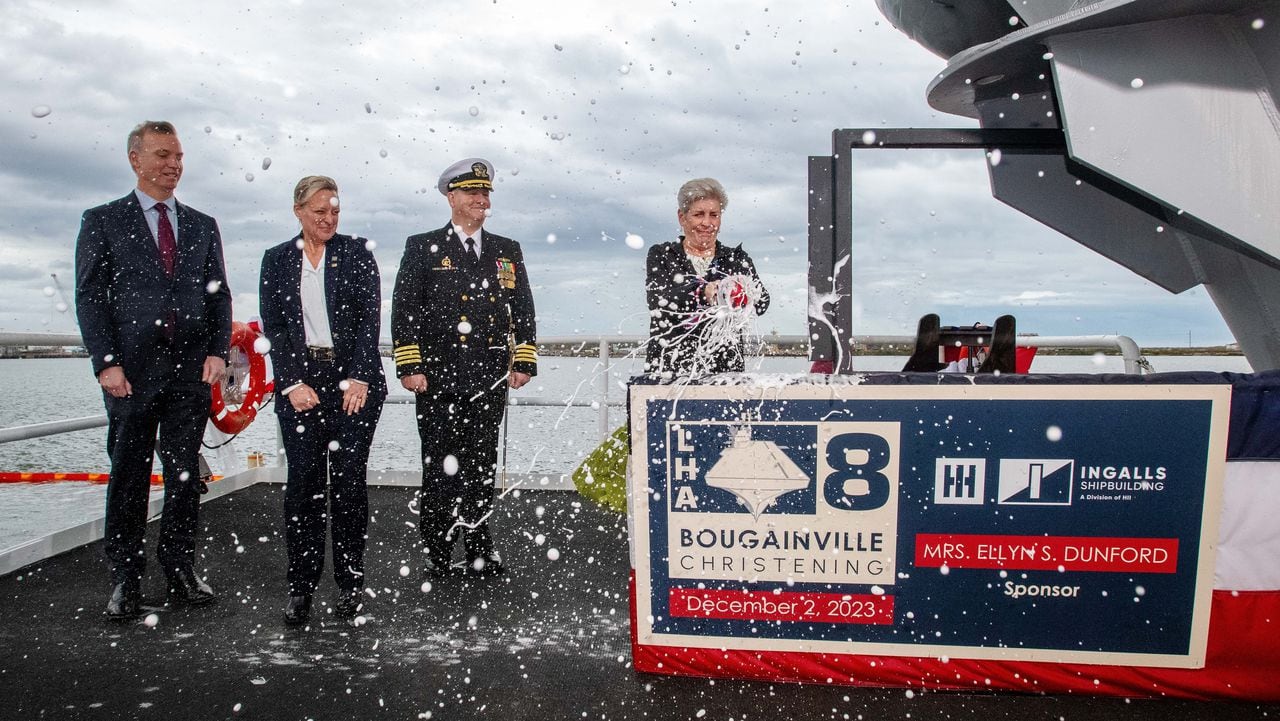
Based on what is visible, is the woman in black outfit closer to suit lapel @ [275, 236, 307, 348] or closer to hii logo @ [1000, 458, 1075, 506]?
hii logo @ [1000, 458, 1075, 506]

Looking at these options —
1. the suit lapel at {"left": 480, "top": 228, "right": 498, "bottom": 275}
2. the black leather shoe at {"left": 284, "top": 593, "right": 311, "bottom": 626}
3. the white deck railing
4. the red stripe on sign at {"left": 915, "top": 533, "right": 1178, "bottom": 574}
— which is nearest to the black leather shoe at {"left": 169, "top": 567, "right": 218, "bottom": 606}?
the black leather shoe at {"left": 284, "top": 593, "right": 311, "bottom": 626}

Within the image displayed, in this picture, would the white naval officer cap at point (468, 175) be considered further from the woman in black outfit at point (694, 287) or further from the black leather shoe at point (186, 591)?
the black leather shoe at point (186, 591)

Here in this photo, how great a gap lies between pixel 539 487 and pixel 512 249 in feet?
7.01

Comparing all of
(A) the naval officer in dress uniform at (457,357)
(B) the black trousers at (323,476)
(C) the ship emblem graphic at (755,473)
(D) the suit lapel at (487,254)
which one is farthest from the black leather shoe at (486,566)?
(C) the ship emblem graphic at (755,473)

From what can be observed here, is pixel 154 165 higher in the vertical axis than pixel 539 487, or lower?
higher

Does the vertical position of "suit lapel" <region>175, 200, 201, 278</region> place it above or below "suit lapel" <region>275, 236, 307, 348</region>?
above

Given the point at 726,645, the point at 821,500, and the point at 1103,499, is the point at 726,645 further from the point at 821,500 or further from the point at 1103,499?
the point at 1103,499

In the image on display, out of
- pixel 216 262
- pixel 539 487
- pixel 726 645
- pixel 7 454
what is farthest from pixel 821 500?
pixel 7 454

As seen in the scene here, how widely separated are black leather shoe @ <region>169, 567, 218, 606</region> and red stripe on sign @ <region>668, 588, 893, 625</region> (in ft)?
6.32

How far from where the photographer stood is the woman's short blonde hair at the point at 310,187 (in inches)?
105

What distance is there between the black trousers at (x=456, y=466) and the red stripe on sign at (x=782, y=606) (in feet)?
4.38

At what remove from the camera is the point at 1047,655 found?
1971 millimetres

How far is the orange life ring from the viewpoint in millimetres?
4840

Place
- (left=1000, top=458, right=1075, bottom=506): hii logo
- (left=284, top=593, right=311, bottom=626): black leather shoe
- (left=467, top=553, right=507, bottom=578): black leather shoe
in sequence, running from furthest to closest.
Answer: (left=467, top=553, right=507, bottom=578): black leather shoe, (left=284, top=593, right=311, bottom=626): black leather shoe, (left=1000, top=458, right=1075, bottom=506): hii logo
